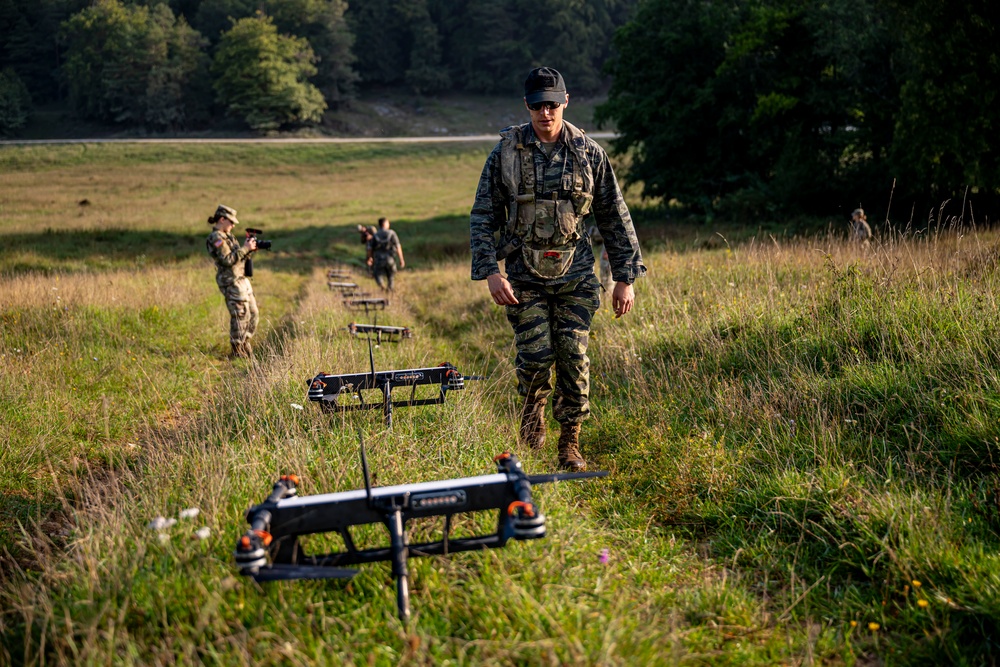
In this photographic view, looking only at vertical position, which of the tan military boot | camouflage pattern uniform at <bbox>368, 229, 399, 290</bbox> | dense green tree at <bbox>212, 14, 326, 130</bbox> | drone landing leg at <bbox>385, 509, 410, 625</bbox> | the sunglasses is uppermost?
dense green tree at <bbox>212, 14, 326, 130</bbox>

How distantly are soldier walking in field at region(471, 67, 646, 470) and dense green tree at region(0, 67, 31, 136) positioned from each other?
2740 inches

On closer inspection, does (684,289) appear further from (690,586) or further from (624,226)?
(690,586)

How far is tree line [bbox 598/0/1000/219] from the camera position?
603 inches

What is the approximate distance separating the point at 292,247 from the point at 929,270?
74.1 ft

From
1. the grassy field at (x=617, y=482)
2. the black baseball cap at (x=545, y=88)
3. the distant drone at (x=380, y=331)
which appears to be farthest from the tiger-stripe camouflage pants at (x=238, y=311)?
the black baseball cap at (x=545, y=88)

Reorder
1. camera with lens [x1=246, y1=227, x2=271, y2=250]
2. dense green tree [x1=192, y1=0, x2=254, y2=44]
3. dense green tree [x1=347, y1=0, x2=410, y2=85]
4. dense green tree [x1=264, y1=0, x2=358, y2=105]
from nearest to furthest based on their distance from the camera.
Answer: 1. camera with lens [x1=246, y1=227, x2=271, y2=250]
2. dense green tree [x1=192, y1=0, x2=254, y2=44]
3. dense green tree [x1=264, y1=0, x2=358, y2=105]
4. dense green tree [x1=347, y1=0, x2=410, y2=85]

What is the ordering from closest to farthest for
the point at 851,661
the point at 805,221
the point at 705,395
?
the point at 851,661 → the point at 705,395 → the point at 805,221

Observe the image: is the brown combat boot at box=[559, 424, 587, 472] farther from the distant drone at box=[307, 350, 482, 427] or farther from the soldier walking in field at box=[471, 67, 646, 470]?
the distant drone at box=[307, 350, 482, 427]

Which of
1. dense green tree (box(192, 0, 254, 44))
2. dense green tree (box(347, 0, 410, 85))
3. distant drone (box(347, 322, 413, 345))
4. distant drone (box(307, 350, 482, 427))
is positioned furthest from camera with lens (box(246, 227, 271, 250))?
dense green tree (box(347, 0, 410, 85))

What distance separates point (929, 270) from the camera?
653cm

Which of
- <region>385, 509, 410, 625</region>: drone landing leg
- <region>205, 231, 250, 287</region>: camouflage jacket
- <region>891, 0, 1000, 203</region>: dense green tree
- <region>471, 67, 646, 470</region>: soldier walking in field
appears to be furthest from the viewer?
<region>891, 0, 1000, 203</region>: dense green tree

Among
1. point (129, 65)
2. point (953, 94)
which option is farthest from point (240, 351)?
point (129, 65)

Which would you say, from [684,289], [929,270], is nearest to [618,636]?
[929,270]

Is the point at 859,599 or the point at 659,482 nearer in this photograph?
the point at 859,599
